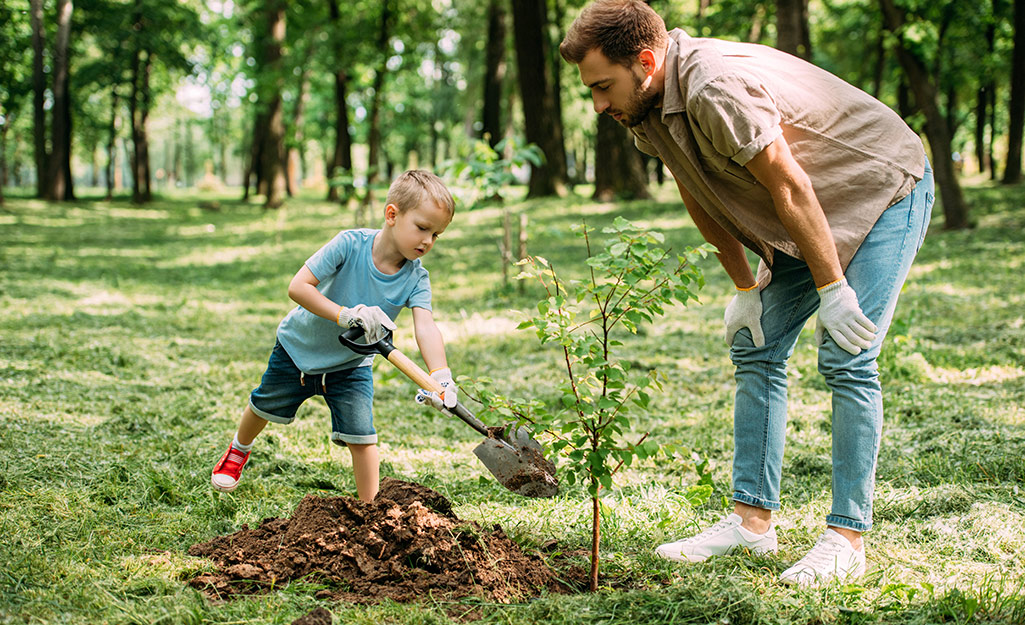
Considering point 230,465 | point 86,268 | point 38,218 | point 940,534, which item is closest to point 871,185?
point 940,534

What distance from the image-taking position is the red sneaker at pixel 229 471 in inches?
131

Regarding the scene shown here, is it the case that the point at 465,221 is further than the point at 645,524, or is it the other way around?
the point at 465,221

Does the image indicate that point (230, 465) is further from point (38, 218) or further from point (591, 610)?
point (38, 218)

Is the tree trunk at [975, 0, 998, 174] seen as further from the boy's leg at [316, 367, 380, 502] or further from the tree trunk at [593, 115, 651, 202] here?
the boy's leg at [316, 367, 380, 502]

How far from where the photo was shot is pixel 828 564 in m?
2.51

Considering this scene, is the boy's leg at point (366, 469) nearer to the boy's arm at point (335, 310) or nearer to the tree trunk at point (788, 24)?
the boy's arm at point (335, 310)

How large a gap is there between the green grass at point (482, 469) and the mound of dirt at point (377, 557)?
0.11 m

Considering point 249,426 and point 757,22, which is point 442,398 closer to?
point 249,426

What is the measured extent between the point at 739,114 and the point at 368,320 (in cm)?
146

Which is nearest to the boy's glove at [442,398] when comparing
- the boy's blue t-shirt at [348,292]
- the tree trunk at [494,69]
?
the boy's blue t-shirt at [348,292]

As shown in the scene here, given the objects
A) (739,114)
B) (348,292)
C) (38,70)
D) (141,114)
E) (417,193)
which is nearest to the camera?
(739,114)

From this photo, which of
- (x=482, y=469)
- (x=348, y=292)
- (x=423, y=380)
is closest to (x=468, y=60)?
(x=482, y=469)

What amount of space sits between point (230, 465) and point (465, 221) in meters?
13.5

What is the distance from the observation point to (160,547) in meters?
2.85
